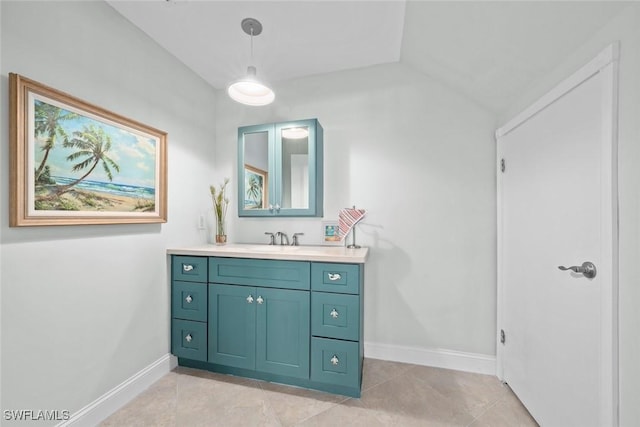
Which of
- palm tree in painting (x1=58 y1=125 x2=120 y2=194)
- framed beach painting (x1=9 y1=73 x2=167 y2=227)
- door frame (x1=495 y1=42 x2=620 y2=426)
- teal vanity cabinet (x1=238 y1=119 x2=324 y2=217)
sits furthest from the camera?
teal vanity cabinet (x1=238 y1=119 x2=324 y2=217)

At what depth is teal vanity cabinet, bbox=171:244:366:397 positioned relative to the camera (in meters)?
1.69

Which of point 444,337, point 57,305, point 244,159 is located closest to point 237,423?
point 57,305

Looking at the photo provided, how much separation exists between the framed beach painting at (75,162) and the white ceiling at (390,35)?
30.8 inches

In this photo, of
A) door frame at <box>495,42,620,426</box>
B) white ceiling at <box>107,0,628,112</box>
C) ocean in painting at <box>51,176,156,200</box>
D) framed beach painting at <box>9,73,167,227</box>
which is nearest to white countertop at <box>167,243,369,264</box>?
framed beach painting at <box>9,73,167,227</box>

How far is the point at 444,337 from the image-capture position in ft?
6.89

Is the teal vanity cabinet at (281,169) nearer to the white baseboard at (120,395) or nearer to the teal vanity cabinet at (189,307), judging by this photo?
the teal vanity cabinet at (189,307)

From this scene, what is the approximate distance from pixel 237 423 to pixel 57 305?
47.1 inches

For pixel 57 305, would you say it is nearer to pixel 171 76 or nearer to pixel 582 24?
pixel 171 76

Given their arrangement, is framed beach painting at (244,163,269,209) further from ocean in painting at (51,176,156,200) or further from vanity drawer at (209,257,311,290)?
ocean in painting at (51,176,156,200)

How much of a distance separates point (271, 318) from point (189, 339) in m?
0.75

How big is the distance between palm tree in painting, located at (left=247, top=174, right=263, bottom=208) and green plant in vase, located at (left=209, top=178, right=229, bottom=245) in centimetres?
31

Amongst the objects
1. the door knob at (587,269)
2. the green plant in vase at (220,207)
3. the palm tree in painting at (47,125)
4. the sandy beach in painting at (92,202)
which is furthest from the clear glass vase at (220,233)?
the door knob at (587,269)

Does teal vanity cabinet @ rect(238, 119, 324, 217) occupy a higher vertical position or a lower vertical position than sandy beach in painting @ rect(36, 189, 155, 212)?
higher

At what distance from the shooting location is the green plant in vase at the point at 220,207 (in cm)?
244
